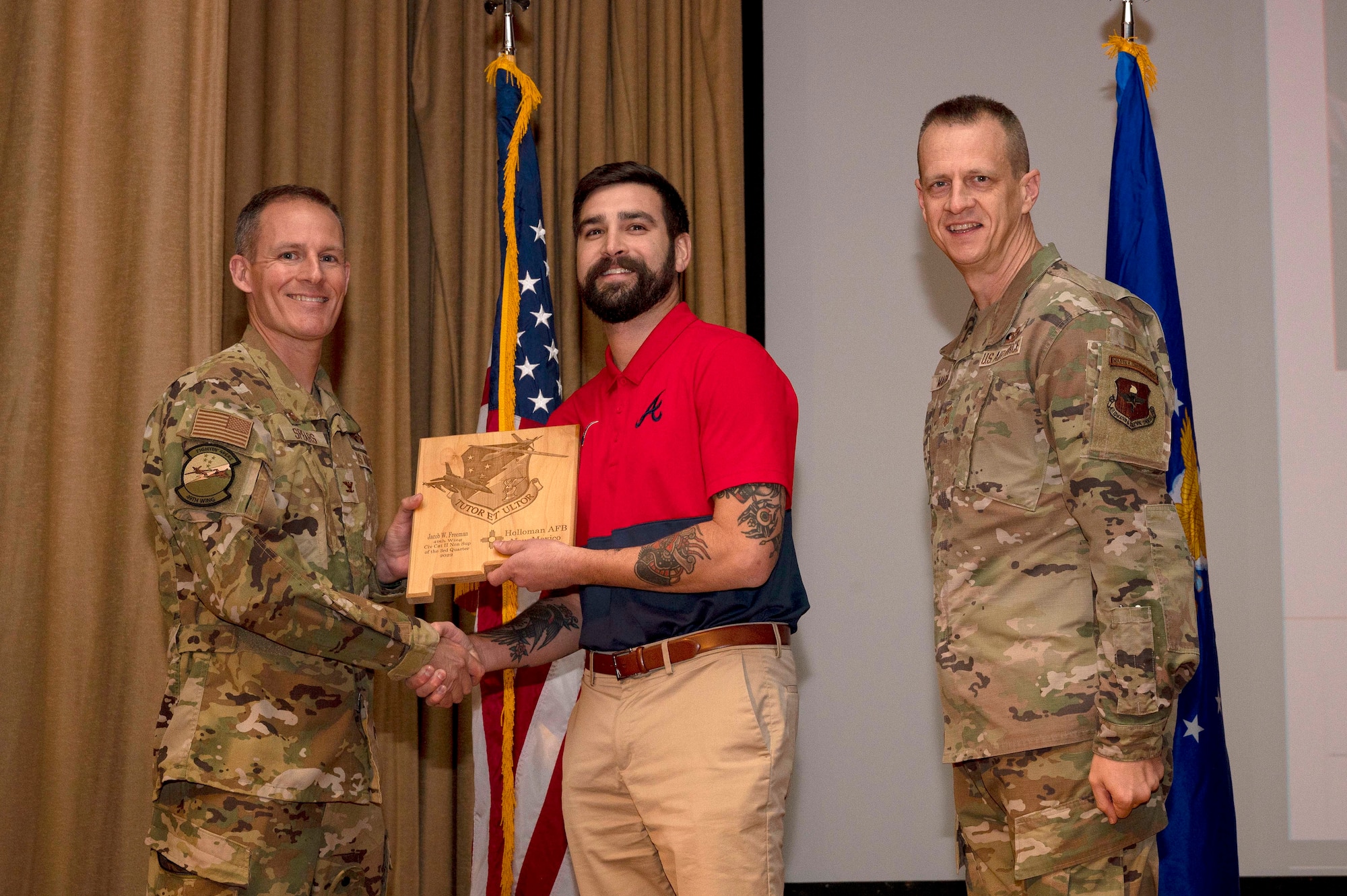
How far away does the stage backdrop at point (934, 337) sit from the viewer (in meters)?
3.83

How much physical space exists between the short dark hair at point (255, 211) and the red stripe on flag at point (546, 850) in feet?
5.57

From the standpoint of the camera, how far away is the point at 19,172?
286 centimetres

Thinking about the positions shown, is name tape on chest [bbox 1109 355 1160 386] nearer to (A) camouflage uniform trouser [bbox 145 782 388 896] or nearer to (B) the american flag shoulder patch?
(B) the american flag shoulder patch

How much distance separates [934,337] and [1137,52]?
1.22m

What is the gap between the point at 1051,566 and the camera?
1947 mm

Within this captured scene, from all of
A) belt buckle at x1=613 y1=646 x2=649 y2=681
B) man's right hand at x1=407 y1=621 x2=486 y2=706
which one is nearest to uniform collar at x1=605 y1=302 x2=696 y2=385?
belt buckle at x1=613 y1=646 x2=649 y2=681

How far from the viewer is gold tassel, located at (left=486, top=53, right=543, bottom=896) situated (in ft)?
10.5

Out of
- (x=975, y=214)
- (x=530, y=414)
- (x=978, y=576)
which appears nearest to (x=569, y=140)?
(x=530, y=414)

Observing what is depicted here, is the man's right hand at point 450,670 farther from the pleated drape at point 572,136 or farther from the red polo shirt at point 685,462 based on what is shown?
the pleated drape at point 572,136

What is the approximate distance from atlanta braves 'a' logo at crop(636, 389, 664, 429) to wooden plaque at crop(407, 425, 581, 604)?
17 centimetres

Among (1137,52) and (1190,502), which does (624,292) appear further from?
(1137,52)

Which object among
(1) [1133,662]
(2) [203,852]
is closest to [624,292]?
(1) [1133,662]

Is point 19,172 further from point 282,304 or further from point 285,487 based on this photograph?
point 285,487

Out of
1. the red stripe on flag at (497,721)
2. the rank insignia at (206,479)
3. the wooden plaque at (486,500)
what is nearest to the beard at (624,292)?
the wooden plaque at (486,500)
